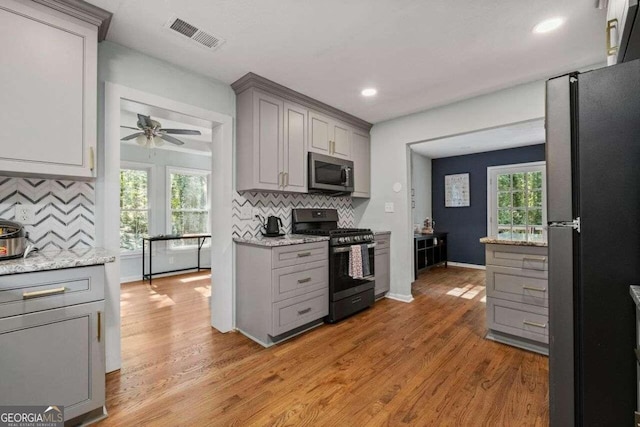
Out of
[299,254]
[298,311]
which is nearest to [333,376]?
[298,311]

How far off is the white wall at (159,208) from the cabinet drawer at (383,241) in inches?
149

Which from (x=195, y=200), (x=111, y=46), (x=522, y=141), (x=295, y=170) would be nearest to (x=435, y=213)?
(x=522, y=141)

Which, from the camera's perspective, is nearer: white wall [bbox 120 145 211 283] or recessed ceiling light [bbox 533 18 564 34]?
recessed ceiling light [bbox 533 18 564 34]

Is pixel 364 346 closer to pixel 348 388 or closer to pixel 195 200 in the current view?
pixel 348 388

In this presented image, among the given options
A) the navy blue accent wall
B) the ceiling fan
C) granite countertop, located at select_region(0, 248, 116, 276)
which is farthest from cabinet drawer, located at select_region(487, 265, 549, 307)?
the ceiling fan

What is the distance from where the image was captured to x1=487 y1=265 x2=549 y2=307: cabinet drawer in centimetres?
231

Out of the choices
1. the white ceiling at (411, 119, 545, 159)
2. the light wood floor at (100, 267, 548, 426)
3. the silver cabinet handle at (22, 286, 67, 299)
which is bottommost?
the light wood floor at (100, 267, 548, 426)

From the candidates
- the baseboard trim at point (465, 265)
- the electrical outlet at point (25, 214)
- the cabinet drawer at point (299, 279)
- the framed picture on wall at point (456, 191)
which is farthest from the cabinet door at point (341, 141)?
the baseboard trim at point (465, 265)

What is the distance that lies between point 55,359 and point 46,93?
4.73 feet

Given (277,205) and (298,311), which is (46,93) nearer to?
(277,205)

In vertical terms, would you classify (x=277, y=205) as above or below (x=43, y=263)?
above

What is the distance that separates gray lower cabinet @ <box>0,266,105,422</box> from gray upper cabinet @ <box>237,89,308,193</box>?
1486 mm

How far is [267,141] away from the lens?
2.79 m

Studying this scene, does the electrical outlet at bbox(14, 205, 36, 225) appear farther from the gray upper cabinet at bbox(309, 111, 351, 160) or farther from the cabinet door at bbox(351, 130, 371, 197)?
the cabinet door at bbox(351, 130, 371, 197)
